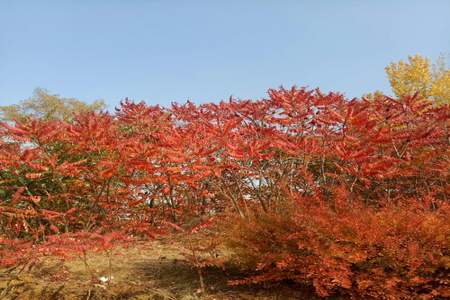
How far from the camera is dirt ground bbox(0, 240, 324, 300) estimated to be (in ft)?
15.9

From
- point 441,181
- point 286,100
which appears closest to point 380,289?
point 286,100

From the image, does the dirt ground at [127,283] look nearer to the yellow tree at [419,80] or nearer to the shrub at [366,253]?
the shrub at [366,253]

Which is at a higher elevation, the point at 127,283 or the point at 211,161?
the point at 211,161

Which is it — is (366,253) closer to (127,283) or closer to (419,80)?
(127,283)

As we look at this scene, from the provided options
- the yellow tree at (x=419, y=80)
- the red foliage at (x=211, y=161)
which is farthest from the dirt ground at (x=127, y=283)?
the yellow tree at (x=419, y=80)

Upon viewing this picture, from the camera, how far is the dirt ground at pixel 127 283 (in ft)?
15.9

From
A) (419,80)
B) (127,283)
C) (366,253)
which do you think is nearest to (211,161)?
(127,283)

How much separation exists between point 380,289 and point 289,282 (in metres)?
1.06

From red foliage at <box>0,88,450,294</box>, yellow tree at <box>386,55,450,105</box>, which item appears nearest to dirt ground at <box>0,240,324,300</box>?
red foliage at <box>0,88,450,294</box>

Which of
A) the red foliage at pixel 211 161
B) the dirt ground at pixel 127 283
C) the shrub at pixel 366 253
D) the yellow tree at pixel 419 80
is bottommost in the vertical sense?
the dirt ground at pixel 127 283

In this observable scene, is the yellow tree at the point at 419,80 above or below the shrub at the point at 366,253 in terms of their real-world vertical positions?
above

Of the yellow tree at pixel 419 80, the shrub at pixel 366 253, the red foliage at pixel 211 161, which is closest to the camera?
the shrub at pixel 366 253

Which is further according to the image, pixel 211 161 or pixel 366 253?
pixel 211 161

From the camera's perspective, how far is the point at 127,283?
17.0ft
